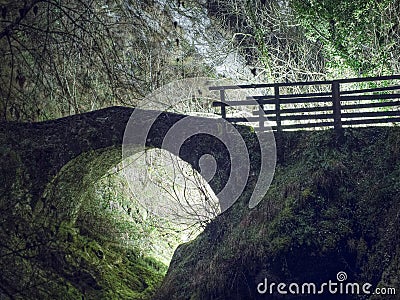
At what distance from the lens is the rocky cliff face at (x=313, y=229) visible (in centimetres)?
989

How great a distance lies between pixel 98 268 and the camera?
12.7 m

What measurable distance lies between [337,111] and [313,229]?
2463 millimetres

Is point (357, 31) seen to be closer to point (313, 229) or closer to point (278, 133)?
point (278, 133)

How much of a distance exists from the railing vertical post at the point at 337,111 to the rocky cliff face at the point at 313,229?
5.7 inches

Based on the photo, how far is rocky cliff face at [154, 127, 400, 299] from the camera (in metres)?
9.89

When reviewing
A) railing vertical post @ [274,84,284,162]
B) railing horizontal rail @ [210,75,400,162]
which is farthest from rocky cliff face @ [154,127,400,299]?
railing horizontal rail @ [210,75,400,162]

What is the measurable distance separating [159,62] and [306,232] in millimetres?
6210

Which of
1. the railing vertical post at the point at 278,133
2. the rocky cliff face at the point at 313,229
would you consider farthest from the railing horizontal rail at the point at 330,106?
the rocky cliff face at the point at 313,229

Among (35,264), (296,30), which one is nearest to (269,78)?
(296,30)

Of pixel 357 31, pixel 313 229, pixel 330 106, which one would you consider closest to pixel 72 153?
pixel 313 229

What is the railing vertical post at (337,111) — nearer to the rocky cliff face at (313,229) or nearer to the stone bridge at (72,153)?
A: the rocky cliff face at (313,229)

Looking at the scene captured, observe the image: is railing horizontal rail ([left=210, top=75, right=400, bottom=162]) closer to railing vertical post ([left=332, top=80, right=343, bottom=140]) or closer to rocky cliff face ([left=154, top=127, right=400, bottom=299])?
railing vertical post ([left=332, top=80, right=343, bottom=140])

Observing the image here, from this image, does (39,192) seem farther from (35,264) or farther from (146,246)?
(146,246)

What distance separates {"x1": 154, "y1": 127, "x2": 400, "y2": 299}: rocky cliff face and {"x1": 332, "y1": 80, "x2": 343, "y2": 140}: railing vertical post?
144mm
